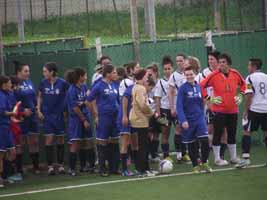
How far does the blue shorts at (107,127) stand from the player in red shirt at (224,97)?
1681mm

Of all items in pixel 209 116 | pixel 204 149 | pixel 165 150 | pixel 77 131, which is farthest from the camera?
pixel 209 116

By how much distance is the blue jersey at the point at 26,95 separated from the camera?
1702 cm

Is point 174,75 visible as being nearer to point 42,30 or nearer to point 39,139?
point 39,139

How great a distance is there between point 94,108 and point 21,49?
4.85m

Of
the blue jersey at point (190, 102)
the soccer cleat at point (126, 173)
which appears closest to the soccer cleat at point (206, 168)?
the blue jersey at point (190, 102)

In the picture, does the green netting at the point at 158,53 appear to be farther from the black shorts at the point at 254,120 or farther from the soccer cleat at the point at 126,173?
the black shorts at the point at 254,120

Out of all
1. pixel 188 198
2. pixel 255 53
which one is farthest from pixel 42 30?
pixel 188 198

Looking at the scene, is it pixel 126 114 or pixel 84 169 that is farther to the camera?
pixel 84 169

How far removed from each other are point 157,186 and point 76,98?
2836 mm

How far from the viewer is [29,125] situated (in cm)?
1734

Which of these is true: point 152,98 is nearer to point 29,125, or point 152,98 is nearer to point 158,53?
point 158,53

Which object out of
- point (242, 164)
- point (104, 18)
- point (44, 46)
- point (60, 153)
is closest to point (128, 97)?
point (60, 153)

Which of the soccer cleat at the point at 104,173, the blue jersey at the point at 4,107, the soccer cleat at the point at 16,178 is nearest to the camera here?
the blue jersey at the point at 4,107

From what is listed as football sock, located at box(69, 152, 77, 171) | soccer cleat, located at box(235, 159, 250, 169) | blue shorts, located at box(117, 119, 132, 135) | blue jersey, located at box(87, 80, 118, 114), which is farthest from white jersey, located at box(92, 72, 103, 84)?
soccer cleat, located at box(235, 159, 250, 169)
